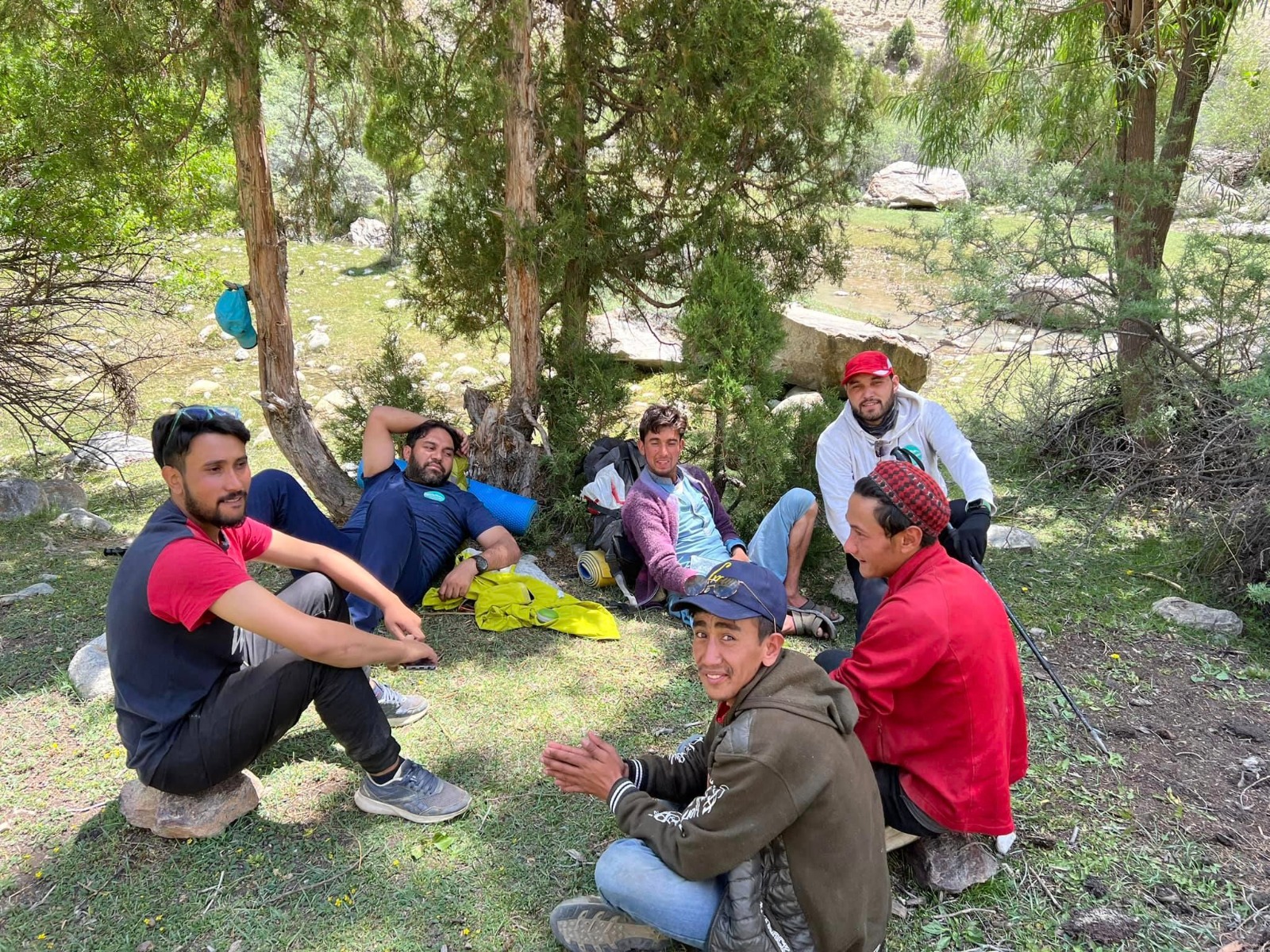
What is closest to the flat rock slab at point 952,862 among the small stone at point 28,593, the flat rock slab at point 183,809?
the flat rock slab at point 183,809

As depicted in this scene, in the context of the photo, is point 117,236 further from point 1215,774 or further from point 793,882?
point 1215,774

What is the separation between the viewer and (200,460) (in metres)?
2.66

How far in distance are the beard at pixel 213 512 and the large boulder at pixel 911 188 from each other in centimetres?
2001

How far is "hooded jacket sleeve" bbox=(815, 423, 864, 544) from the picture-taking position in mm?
4598

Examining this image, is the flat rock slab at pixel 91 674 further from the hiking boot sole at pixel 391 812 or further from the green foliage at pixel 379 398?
the green foliage at pixel 379 398

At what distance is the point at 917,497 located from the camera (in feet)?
8.84

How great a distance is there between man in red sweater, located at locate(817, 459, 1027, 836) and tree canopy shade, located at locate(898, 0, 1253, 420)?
12.6ft

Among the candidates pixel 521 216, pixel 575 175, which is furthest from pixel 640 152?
pixel 521 216

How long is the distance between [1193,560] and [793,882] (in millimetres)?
4167

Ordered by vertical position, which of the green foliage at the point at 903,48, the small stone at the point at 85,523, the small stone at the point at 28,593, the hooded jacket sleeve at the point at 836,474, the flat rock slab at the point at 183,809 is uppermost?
the green foliage at the point at 903,48

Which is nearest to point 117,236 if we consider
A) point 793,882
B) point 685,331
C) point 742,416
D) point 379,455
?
point 379,455

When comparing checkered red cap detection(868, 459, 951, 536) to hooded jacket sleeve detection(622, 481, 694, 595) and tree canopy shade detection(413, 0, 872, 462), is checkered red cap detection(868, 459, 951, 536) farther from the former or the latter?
tree canopy shade detection(413, 0, 872, 462)

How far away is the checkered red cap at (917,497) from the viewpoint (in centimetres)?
269

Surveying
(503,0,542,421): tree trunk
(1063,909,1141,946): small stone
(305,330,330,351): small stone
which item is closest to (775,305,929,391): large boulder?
(503,0,542,421): tree trunk
